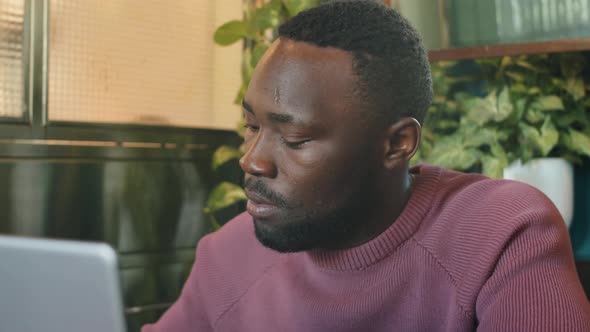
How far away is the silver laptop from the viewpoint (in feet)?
1.55

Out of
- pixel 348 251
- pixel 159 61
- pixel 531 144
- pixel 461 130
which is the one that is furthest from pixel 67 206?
pixel 348 251

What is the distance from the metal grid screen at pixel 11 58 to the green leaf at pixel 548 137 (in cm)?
171

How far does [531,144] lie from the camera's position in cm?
206

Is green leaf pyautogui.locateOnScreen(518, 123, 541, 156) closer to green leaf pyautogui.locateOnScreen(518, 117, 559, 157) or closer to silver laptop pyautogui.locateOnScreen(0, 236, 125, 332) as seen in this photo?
green leaf pyautogui.locateOnScreen(518, 117, 559, 157)

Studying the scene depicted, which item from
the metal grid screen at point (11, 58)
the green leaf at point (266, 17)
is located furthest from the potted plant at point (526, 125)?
the metal grid screen at point (11, 58)

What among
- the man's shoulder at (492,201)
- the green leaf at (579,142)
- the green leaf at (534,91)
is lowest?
the green leaf at (579,142)

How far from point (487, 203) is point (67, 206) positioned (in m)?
1.89

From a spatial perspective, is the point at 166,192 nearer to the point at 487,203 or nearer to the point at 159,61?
the point at 159,61

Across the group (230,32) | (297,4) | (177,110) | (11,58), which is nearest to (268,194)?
(297,4)

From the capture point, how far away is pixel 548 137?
2.04 m

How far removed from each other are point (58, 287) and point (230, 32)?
209 centimetres

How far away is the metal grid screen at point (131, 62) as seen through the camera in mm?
2521

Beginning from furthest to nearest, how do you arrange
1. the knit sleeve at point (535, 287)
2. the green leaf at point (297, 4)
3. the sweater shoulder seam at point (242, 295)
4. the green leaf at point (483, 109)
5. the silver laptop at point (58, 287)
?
the green leaf at point (297, 4) → the green leaf at point (483, 109) → the sweater shoulder seam at point (242, 295) → the knit sleeve at point (535, 287) → the silver laptop at point (58, 287)

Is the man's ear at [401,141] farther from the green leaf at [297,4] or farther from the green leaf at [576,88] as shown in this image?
the green leaf at [297,4]
